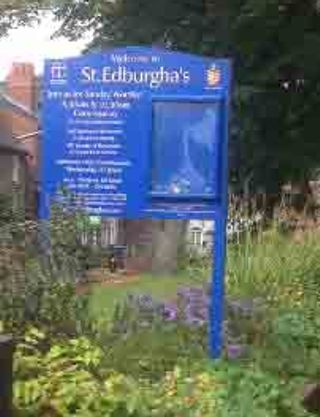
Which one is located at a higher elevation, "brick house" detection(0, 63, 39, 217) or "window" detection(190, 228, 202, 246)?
"brick house" detection(0, 63, 39, 217)

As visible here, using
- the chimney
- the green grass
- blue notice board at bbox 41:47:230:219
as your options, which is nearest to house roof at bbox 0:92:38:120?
the chimney

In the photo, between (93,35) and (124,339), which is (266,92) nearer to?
(93,35)

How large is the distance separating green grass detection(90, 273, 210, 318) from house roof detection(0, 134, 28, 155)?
1506 inches

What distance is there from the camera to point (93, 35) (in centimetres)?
2384

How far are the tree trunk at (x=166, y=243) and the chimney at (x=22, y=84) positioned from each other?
37.7 meters

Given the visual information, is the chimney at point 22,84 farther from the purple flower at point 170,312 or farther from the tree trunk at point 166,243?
the purple flower at point 170,312

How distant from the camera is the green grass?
428 inches

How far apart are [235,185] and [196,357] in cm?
1578

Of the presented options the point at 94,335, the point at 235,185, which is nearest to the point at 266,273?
the point at 94,335

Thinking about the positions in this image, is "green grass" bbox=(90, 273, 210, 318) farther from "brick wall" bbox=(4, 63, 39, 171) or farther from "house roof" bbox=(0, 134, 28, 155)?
"brick wall" bbox=(4, 63, 39, 171)

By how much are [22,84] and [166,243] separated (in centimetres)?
4419

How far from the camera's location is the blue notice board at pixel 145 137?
8648mm

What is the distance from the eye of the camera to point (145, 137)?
28.4ft

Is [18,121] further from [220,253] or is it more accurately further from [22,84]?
[220,253]
